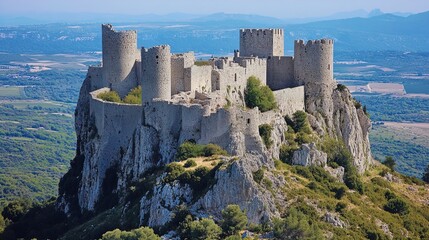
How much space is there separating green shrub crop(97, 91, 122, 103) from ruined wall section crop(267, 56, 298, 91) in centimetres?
1265

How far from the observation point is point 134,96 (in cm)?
6059

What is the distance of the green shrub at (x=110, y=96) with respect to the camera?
60.9 metres

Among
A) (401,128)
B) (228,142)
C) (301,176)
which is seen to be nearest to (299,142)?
(301,176)

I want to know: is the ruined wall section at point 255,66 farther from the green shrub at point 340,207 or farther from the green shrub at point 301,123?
the green shrub at point 340,207

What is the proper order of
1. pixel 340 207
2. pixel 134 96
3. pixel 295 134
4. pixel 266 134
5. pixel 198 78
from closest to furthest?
pixel 340 207, pixel 266 134, pixel 198 78, pixel 295 134, pixel 134 96

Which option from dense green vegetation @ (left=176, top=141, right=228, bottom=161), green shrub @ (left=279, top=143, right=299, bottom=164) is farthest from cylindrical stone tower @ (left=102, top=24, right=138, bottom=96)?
green shrub @ (left=279, top=143, right=299, bottom=164)

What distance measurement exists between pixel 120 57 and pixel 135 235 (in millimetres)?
21706

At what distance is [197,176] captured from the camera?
158 feet

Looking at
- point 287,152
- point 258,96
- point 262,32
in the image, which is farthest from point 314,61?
point 287,152

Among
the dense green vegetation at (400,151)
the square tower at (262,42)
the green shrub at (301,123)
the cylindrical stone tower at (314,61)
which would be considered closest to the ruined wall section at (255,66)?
the square tower at (262,42)

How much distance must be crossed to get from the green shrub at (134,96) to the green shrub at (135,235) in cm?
1603

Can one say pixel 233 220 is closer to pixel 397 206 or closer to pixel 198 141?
pixel 198 141

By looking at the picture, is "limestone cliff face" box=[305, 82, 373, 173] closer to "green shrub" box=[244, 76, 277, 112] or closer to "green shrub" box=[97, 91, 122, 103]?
"green shrub" box=[244, 76, 277, 112]

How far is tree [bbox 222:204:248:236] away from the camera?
44.6 metres
